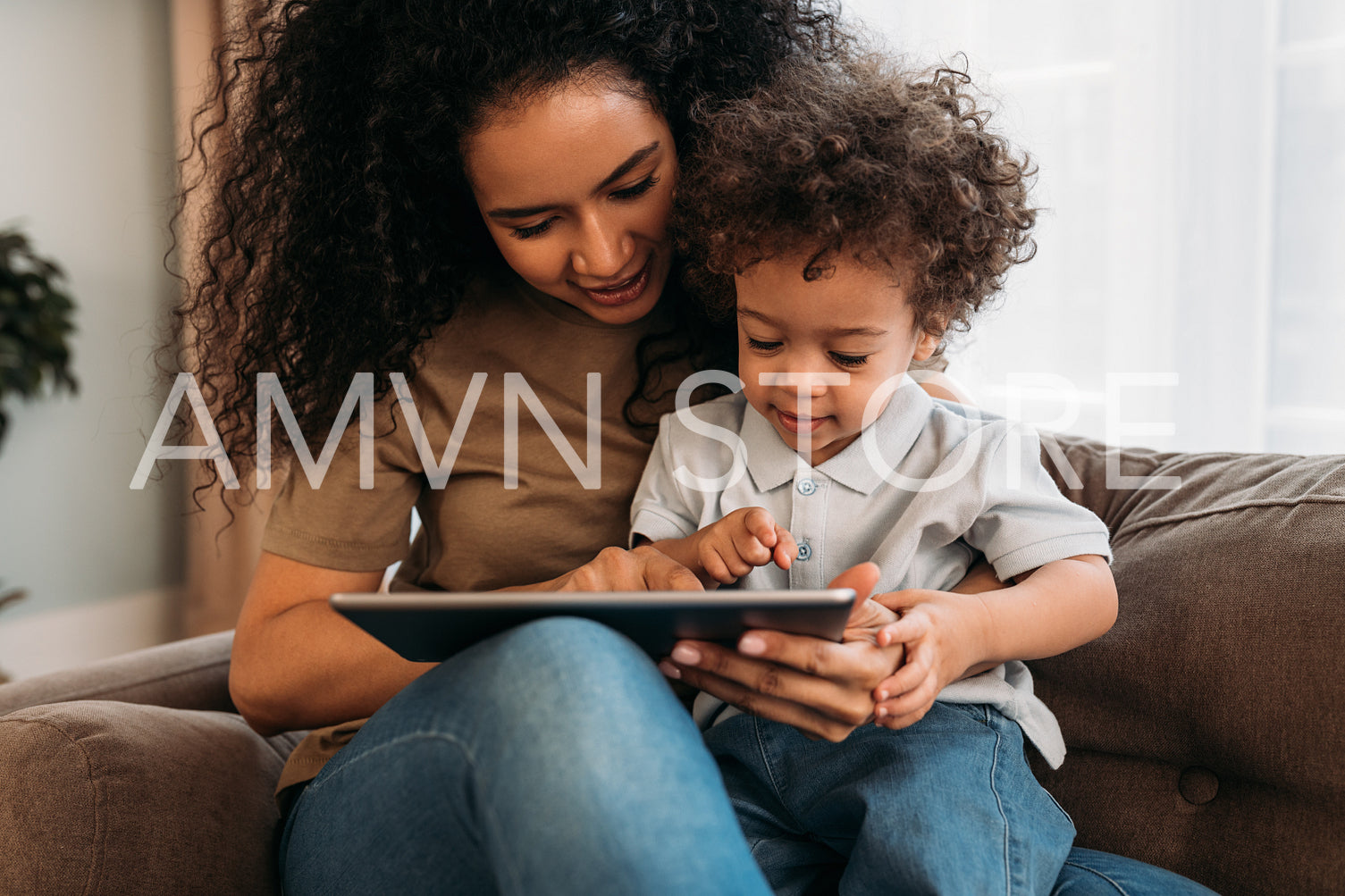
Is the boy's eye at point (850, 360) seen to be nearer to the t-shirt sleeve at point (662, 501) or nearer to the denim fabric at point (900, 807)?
the t-shirt sleeve at point (662, 501)

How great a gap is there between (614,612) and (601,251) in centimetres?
50

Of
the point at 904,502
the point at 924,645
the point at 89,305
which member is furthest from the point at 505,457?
the point at 89,305

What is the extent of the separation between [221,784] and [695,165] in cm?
90

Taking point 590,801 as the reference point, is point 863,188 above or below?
above

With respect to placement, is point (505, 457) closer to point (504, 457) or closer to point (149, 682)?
point (504, 457)

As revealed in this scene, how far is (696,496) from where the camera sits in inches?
44.6

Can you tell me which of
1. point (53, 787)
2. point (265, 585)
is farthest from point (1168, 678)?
point (53, 787)

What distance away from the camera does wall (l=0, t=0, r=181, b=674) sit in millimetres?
3080

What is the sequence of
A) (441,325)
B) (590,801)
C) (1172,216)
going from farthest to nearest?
(1172,216), (441,325), (590,801)

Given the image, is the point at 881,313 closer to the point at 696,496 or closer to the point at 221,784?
the point at 696,496

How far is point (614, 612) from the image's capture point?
714 mm

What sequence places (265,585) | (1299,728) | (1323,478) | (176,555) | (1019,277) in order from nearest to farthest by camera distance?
(1299,728), (1323,478), (265,585), (1019,277), (176,555)

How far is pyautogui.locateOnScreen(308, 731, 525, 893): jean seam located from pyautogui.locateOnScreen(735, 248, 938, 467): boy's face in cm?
51

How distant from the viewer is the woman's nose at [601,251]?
3.52 ft
